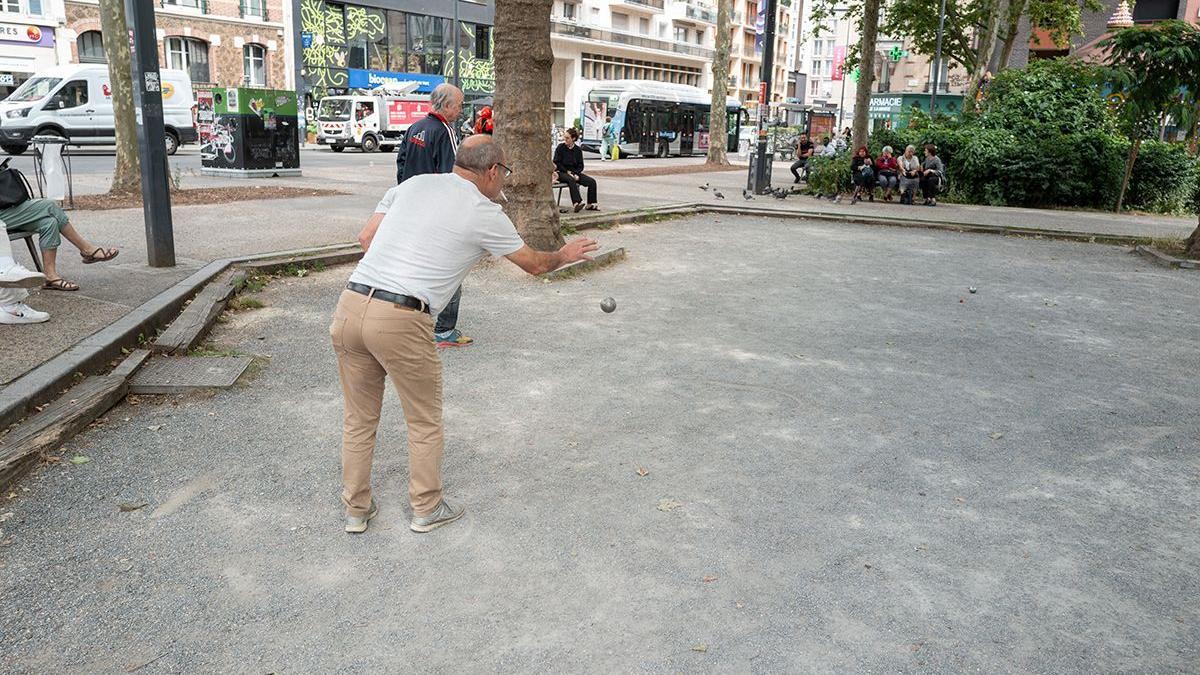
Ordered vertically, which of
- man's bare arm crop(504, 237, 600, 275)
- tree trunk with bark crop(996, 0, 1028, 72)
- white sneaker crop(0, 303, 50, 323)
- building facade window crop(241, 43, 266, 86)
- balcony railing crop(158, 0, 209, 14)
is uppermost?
balcony railing crop(158, 0, 209, 14)

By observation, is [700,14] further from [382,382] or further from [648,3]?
[382,382]

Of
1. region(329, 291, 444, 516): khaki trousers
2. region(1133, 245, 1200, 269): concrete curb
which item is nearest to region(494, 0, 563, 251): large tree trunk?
region(329, 291, 444, 516): khaki trousers

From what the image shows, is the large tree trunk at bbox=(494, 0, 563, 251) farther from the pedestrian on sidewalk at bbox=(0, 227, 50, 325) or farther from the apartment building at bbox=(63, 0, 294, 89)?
the apartment building at bbox=(63, 0, 294, 89)

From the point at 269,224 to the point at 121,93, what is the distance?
16.4 feet

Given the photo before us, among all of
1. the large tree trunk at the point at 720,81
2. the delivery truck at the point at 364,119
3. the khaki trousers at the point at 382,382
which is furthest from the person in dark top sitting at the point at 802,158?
the khaki trousers at the point at 382,382

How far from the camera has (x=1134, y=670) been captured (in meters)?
2.97

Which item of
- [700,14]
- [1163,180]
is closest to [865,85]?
[1163,180]

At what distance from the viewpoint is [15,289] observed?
604cm

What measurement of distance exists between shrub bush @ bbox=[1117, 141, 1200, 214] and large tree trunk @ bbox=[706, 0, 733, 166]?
1562cm

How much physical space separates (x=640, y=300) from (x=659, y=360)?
A: 7.24 feet

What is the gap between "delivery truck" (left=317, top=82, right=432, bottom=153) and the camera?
35.1 metres

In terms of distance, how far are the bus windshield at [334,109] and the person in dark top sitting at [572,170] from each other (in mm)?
22025

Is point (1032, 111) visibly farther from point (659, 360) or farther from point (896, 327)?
point (659, 360)

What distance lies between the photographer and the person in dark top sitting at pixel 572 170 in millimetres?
15484
